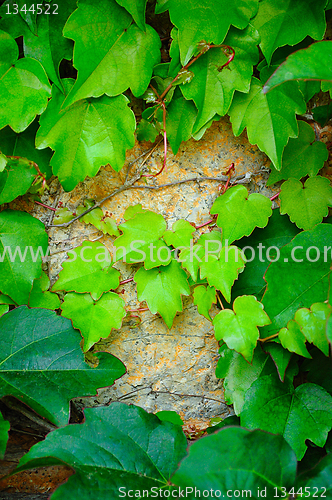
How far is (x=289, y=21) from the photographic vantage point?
2.80 ft

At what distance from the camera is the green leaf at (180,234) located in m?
0.98

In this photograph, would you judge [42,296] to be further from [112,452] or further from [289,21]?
[289,21]

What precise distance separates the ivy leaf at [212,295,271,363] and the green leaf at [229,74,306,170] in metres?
0.38

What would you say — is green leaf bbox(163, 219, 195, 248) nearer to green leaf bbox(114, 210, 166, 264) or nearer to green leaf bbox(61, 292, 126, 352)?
green leaf bbox(114, 210, 166, 264)

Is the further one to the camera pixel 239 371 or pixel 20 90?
pixel 239 371

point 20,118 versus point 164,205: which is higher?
point 20,118

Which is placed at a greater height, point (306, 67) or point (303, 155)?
point (306, 67)

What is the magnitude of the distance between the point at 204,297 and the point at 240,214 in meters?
0.26

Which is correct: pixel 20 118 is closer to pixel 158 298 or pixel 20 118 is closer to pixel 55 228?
pixel 55 228

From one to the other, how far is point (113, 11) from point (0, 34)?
29 cm

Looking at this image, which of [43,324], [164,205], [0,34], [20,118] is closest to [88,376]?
[43,324]

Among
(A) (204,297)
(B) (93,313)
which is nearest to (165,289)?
(A) (204,297)

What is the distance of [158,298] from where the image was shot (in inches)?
38.7

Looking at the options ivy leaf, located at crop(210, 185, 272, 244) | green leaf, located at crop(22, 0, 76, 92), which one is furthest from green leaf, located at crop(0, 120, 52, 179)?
ivy leaf, located at crop(210, 185, 272, 244)
